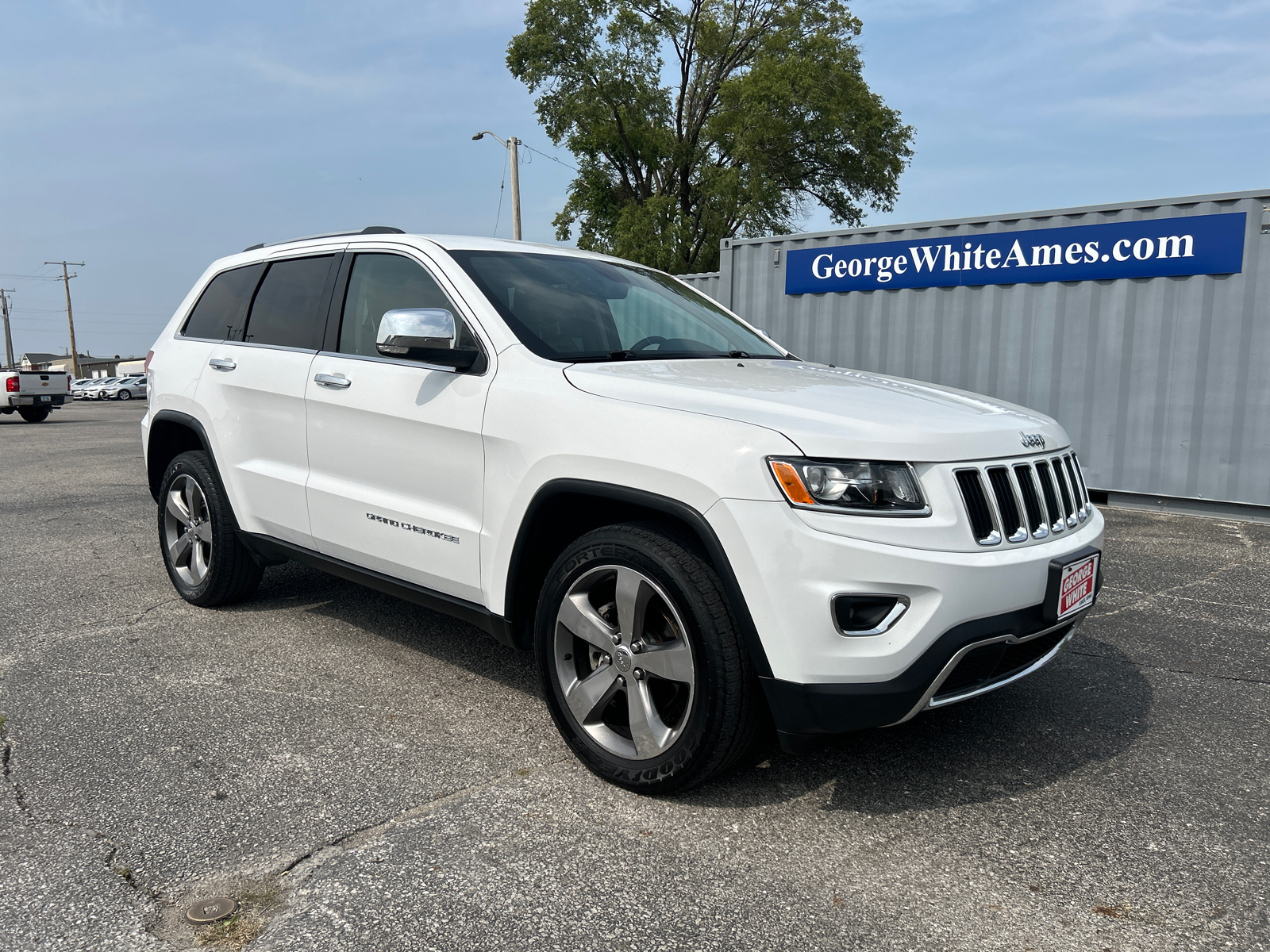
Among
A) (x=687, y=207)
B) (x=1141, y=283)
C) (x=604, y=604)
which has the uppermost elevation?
(x=687, y=207)

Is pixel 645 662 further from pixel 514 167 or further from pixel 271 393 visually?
pixel 514 167

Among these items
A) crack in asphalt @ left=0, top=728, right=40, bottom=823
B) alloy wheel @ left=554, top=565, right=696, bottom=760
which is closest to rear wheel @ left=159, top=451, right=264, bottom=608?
crack in asphalt @ left=0, top=728, right=40, bottom=823

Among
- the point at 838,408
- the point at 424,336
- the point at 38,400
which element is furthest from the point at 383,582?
the point at 38,400

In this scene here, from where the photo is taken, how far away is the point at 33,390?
22.4 m

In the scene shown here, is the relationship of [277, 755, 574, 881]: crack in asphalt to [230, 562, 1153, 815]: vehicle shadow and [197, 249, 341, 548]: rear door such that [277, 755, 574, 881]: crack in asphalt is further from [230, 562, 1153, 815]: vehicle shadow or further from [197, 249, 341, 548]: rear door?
[197, 249, 341, 548]: rear door

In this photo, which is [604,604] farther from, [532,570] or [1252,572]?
[1252,572]

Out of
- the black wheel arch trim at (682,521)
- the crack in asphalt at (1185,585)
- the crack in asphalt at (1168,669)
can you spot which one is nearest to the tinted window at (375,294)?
the black wheel arch trim at (682,521)

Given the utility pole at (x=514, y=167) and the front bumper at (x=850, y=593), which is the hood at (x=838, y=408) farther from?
the utility pole at (x=514, y=167)

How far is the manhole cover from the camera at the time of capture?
2191 mm

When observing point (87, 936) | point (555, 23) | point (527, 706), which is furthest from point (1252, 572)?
point (555, 23)

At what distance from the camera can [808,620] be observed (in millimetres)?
2383

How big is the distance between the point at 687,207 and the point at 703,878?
31693 millimetres

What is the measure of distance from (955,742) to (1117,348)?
278 inches

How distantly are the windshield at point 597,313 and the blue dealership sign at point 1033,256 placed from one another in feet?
20.2
